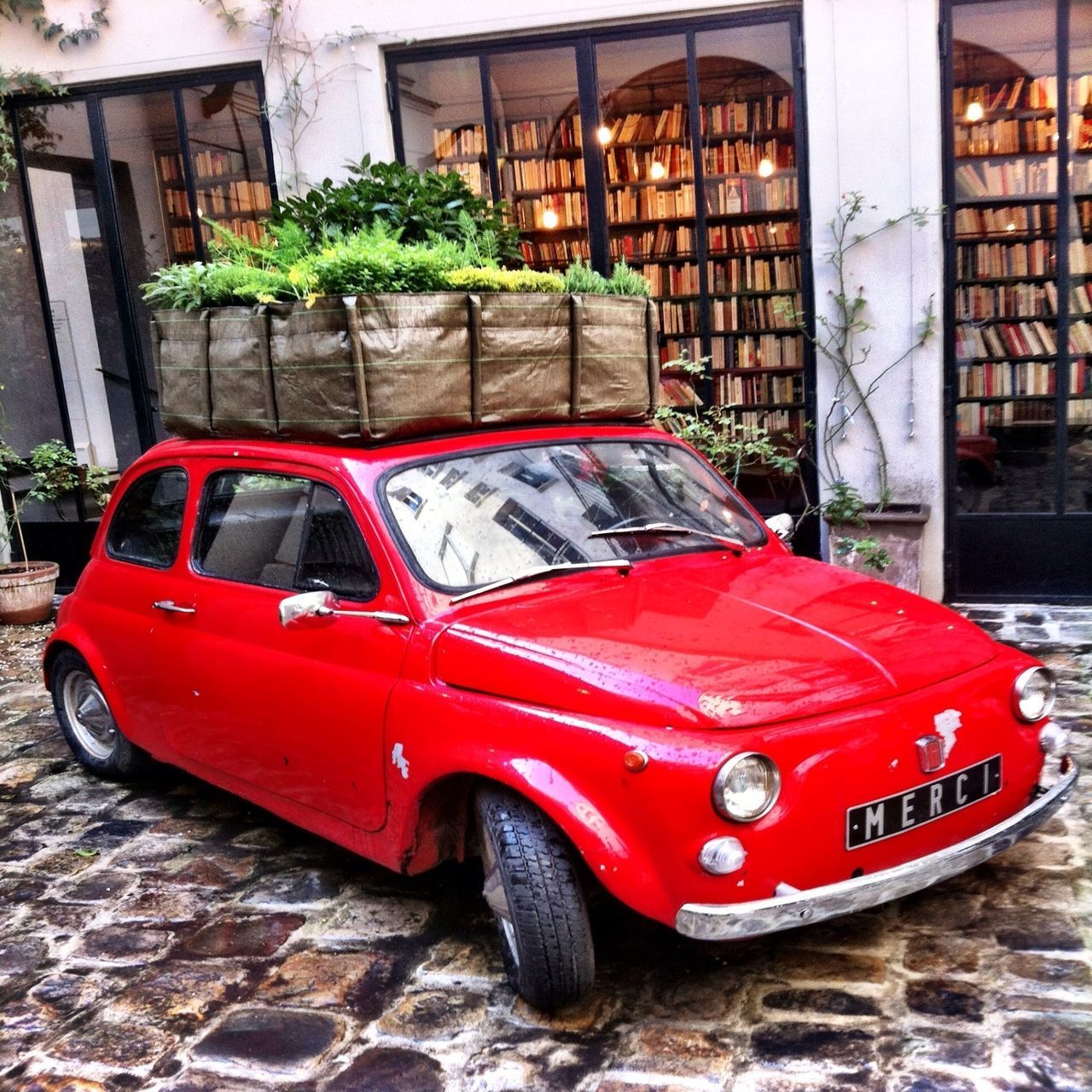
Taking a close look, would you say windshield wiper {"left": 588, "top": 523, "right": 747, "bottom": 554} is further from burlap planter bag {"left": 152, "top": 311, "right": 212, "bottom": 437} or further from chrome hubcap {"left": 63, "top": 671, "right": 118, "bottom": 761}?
chrome hubcap {"left": 63, "top": 671, "right": 118, "bottom": 761}

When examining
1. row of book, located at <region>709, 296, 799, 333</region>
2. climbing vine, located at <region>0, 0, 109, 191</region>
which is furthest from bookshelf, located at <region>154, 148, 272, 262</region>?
row of book, located at <region>709, 296, 799, 333</region>

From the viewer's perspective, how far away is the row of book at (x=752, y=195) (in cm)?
760

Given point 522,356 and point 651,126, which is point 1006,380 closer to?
point 651,126

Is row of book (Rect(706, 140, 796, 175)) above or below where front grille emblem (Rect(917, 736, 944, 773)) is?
above

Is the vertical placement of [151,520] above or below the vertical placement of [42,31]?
below

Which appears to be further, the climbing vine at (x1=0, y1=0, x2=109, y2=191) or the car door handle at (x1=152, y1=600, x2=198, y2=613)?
the climbing vine at (x1=0, y1=0, x2=109, y2=191)

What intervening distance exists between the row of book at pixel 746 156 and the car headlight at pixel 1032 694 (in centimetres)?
503

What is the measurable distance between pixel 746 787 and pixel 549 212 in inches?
247

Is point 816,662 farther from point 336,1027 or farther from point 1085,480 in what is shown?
point 1085,480

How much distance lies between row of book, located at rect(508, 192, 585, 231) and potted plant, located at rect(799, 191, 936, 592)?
75.6 inches

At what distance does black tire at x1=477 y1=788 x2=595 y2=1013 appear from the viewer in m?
2.96

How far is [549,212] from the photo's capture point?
27.2ft

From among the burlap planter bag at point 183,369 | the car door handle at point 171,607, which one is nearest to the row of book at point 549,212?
the burlap planter bag at point 183,369

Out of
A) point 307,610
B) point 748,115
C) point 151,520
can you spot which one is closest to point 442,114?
point 748,115
